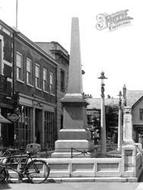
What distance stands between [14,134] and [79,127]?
10.7m

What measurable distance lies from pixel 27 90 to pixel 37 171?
55.2 ft

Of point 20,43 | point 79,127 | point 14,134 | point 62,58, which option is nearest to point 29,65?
point 20,43

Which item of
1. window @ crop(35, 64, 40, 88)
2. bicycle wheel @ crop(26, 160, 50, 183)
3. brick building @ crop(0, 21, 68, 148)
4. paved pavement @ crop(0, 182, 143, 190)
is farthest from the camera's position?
window @ crop(35, 64, 40, 88)

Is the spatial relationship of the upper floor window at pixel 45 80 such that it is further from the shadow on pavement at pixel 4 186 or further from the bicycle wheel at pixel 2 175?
the shadow on pavement at pixel 4 186

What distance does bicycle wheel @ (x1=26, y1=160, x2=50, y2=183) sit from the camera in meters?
14.6

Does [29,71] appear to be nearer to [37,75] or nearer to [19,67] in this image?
[37,75]

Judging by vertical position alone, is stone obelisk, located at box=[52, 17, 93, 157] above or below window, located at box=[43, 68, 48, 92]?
below

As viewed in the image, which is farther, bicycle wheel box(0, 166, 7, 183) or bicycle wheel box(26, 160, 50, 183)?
bicycle wheel box(26, 160, 50, 183)

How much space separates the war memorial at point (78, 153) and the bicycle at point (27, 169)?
601 mm

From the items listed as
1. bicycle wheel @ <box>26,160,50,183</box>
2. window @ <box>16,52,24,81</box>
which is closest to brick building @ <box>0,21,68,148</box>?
window @ <box>16,52,24,81</box>

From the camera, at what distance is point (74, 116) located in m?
18.3

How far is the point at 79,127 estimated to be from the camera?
59.9 ft

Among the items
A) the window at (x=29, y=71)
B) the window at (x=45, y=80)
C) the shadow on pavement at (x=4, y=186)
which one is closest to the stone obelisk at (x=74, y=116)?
the shadow on pavement at (x=4, y=186)

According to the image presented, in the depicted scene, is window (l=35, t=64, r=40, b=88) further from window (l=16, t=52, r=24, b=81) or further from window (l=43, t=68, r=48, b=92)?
window (l=16, t=52, r=24, b=81)
